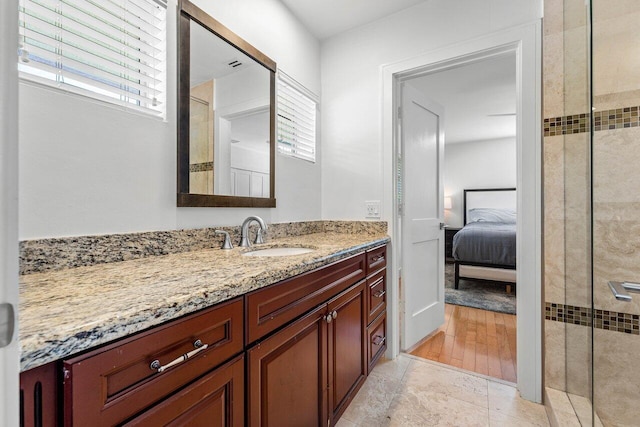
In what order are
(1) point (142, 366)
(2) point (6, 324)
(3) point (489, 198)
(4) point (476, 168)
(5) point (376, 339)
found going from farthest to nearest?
(4) point (476, 168) → (3) point (489, 198) → (5) point (376, 339) → (1) point (142, 366) → (2) point (6, 324)

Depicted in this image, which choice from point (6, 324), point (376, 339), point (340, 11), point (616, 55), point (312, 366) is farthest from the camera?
point (340, 11)

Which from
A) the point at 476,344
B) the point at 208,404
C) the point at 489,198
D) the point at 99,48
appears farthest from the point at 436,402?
the point at 489,198

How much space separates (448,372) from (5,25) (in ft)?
7.65

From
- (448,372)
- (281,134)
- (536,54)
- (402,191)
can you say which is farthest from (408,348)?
(536,54)

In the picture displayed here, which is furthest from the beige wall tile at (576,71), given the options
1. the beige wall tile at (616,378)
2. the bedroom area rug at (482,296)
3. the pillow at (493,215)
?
the pillow at (493,215)

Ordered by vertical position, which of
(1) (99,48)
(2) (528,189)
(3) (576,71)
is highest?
(3) (576,71)

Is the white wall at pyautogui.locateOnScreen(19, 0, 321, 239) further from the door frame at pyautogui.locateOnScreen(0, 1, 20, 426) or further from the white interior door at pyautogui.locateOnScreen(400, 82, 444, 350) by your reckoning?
the white interior door at pyautogui.locateOnScreen(400, 82, 444, 350)

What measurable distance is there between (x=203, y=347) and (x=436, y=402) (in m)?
1.49

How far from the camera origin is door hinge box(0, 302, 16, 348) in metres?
0.28

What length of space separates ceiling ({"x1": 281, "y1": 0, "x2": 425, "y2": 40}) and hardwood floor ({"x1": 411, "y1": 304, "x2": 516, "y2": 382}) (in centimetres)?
248

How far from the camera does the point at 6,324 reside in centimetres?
29

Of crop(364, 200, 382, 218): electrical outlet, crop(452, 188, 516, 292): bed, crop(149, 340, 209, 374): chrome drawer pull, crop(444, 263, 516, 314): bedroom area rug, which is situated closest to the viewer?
crop(149, 340, 209, 374): chrome drawer pull

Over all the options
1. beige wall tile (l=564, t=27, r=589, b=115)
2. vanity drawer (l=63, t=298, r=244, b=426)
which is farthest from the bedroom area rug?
vanity drawer (l=63, t=298, r=244, b=426)

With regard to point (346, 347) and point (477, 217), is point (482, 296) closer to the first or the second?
point (477, 217)
